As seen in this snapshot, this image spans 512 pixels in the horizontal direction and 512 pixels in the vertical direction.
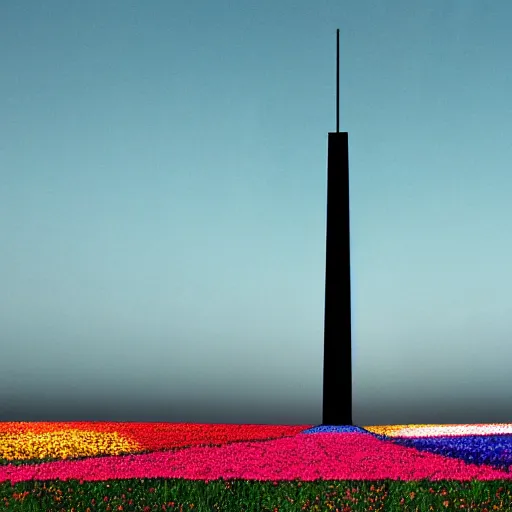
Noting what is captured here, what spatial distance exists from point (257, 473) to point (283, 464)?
137 centimetres

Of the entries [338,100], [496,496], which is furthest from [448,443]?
[338,100]

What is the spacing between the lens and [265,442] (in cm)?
1948

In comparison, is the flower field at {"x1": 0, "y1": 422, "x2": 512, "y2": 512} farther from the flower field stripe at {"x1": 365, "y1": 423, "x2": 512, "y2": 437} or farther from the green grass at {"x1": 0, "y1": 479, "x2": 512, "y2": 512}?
the flower field stripe at {"x1": 365, "y1": 423, "x2": 512, "y2": 437}

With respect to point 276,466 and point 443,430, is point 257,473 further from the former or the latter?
point 443,430

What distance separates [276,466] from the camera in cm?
1461

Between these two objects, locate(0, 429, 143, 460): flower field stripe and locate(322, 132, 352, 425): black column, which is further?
locate(322, 132, 352, 425): black column

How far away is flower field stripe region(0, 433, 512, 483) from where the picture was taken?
1322 cm

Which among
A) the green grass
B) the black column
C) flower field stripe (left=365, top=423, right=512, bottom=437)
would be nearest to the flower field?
the green grass

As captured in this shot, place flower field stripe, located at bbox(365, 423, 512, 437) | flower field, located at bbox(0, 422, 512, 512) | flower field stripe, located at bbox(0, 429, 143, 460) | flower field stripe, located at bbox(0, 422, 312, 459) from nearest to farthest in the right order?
1. flower field, located at bbox(0, 422, 512, 512)
2. flower field stripe, located at bbox(0, 429, 143, 460)
3. flower field stripe, located at bbox(0, 422, 312, 459)
4. flower field stripe, located at bbox(365, 423, 512, 437)

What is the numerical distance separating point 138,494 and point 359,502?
3296 mm

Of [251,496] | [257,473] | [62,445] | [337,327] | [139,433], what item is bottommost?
[251,496]

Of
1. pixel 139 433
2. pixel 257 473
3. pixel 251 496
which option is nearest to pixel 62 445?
pixel 139 433

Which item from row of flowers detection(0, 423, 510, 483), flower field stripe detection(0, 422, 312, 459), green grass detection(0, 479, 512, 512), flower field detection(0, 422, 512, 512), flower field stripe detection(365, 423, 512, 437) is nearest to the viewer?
green grass detection(0, 479, 512, 512)

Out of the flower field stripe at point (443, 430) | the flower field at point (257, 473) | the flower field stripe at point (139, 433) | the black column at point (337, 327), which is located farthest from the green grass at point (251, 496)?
the flower field stripe at point (443, 430)
